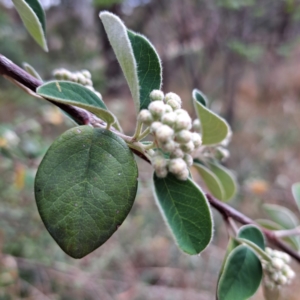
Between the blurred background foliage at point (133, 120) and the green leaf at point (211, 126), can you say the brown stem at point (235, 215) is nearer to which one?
the green leaf at point (211, 126)

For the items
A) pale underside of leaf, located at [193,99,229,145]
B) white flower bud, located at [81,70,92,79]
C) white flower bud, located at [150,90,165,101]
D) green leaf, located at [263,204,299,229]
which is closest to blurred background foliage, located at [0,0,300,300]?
green leaf, located at [263,204,299,229]

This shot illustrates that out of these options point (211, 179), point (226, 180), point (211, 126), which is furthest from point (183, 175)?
point (226, 180)

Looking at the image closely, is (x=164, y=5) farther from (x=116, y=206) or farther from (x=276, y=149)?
(x=116, y=206)

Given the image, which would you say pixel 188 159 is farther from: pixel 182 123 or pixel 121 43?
pixel 121 43

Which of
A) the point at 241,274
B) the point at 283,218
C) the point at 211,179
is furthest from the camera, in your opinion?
the point at 283,218

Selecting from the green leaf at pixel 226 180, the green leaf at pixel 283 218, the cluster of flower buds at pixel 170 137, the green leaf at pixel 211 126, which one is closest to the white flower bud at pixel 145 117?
the cluster of flower buds at pixel 170 137

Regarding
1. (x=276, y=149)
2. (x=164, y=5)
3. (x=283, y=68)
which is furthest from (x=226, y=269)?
(x=283, y=68)
